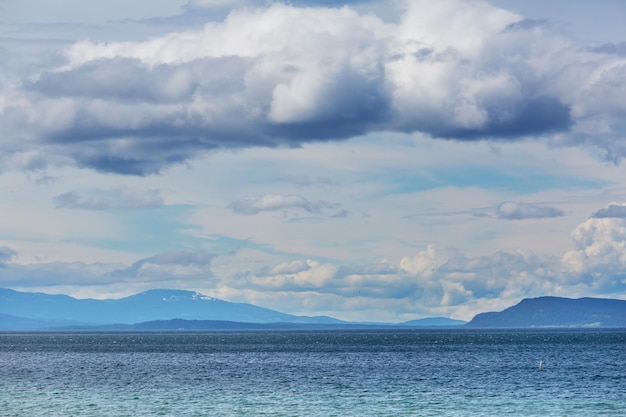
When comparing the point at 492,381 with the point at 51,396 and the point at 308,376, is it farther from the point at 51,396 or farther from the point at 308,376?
Result: the point at 51,396

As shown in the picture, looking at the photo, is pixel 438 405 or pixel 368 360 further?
pixel 368 360

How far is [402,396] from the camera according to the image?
10069 cm

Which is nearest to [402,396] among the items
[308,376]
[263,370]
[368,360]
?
[308,376]

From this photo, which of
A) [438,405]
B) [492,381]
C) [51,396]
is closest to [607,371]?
[492,381]

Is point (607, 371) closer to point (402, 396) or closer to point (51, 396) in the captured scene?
point (402, 396)

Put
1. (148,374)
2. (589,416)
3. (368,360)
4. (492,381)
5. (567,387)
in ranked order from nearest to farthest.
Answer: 1. (589,416)
2. (567,387)
3. (492,381)
4. (148,374)
5. (368,360)

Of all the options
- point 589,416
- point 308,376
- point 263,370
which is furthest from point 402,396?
point 263,370

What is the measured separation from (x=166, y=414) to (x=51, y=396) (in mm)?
23708

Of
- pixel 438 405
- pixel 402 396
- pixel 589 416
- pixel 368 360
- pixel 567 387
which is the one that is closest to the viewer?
pixel 589 416

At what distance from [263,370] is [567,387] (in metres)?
52.7

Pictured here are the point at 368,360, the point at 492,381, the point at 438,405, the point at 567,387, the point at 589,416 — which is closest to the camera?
the point at 589,416

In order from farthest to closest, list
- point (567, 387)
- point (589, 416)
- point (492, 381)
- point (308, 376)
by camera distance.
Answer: point (308, 376)
point (492, 381)
point (567, 387)
point (589, 416)

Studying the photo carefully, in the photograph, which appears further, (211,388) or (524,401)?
(211,388)

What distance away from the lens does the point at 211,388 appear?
112m
